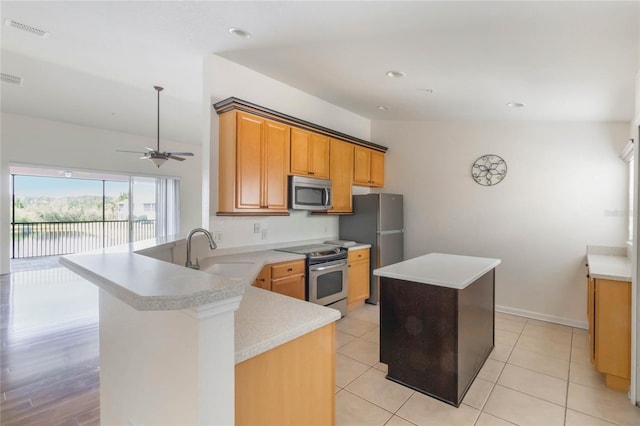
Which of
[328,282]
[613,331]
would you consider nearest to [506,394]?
[613,331]

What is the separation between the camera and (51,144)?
20.4ft

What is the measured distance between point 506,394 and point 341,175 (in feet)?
9.63

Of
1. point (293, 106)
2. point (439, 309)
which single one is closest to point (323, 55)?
point (293, 106)

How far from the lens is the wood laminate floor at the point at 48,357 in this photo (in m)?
2.12

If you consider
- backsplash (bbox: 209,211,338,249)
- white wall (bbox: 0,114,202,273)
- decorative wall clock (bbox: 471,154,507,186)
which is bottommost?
backsplash (bbox: 209,211,338,249)

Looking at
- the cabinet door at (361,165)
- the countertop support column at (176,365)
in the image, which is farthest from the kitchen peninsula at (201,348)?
the cabinet door at (361,165)

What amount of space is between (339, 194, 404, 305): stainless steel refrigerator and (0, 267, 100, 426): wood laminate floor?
10.4 feet

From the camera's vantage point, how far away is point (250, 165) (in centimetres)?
315

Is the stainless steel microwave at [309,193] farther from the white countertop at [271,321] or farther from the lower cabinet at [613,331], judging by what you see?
the lower cabinet at [613,331]

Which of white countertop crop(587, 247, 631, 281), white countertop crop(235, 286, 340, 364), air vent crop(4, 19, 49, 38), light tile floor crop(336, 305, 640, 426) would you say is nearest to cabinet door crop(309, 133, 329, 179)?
light tile floor crop(336, 305, 640, 426)

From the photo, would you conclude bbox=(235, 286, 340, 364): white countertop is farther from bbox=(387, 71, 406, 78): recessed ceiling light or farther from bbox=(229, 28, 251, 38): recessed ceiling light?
bbox=(387, 71, 406, 78): recessed ceiling light

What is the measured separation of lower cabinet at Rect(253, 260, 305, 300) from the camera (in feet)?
9.70

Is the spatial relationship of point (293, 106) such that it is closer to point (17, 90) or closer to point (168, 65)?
point (168, 65)

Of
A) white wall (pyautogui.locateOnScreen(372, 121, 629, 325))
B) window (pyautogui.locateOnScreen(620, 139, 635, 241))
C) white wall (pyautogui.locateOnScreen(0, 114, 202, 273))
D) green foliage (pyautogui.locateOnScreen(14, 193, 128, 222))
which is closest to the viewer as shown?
window (pyautogui.locateOnScreen(620, 139, 635, 241))
